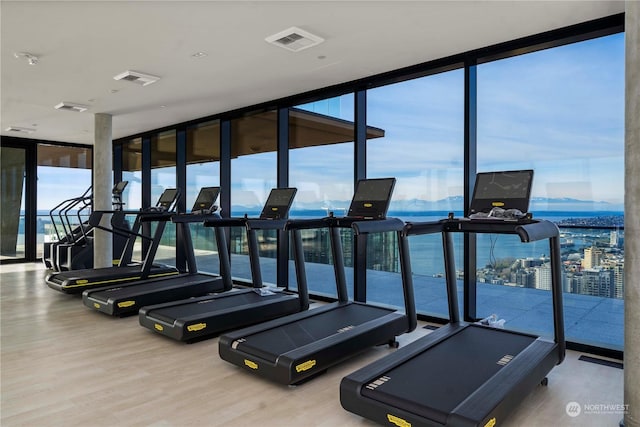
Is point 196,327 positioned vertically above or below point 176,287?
below

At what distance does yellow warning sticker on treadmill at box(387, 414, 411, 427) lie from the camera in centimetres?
233

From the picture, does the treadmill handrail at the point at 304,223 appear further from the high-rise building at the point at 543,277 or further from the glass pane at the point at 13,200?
the glass pane at the point at 13,200

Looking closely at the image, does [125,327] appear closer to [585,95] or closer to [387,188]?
[387,188]

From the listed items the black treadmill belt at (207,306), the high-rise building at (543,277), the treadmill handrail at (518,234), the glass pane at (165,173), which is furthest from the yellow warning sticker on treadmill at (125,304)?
the high-rise building at (543,277)

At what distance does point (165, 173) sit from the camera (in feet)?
30.3

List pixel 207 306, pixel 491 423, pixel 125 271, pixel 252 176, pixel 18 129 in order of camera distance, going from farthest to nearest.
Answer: pixel 18 129, pixel 252 176, pixel 125 271, pixel 207 306, pixel 491 423

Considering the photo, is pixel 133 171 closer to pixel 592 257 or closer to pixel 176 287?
pixel 176 287

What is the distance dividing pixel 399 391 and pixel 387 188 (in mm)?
2199

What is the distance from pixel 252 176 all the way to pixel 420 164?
125 inches

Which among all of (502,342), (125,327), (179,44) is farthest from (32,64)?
(502,342)

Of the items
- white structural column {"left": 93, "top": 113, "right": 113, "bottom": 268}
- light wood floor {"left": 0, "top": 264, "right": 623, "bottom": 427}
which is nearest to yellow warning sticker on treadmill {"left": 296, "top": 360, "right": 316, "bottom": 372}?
light wood floor {"left": 0, "top": 264, "right": 623, "bottom": 427}

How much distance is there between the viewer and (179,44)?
433cm

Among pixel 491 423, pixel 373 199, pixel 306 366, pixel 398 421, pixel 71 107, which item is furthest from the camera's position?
pixel 71 107

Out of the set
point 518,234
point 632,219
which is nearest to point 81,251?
point 518,234
